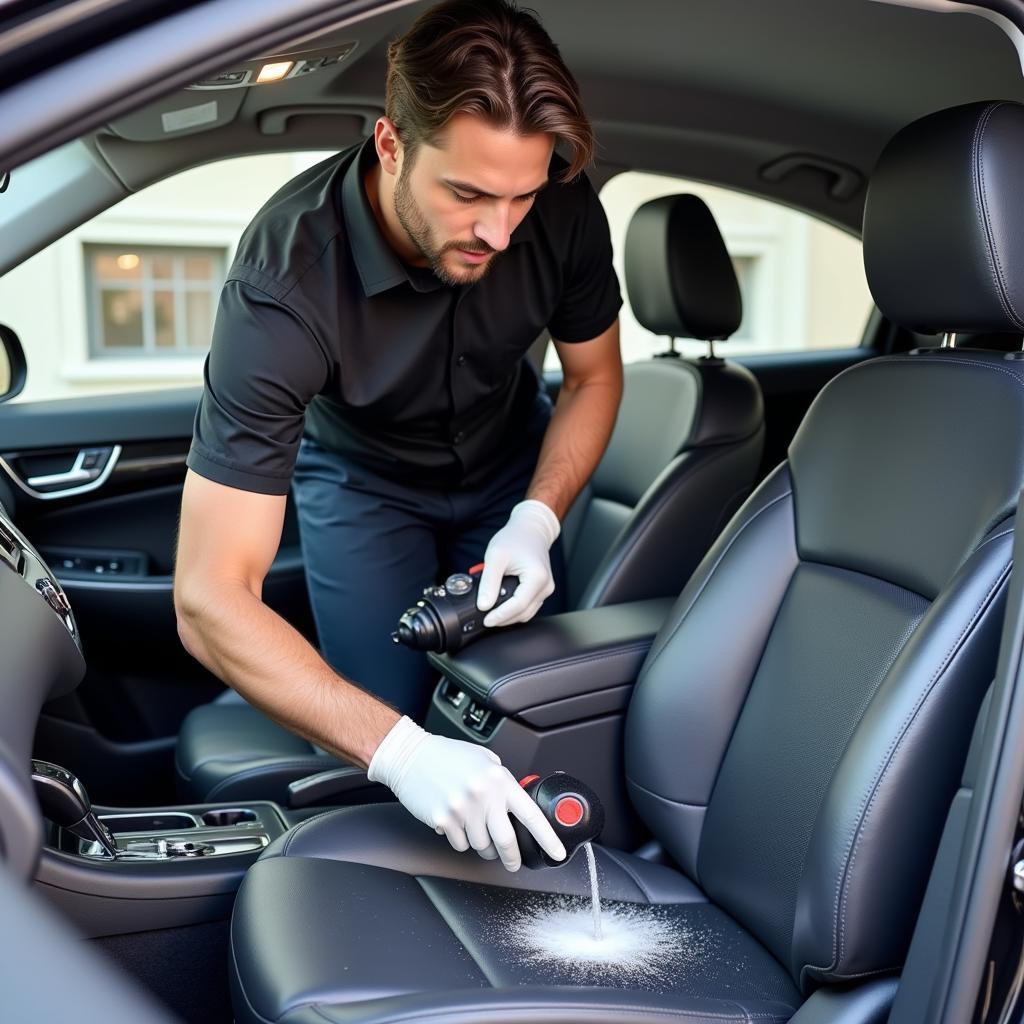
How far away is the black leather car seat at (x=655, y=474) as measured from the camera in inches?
82.0

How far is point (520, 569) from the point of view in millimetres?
1883

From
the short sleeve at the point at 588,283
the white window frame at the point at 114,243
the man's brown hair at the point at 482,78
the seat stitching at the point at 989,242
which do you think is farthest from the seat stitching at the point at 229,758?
the white window frame at the point at 114,243

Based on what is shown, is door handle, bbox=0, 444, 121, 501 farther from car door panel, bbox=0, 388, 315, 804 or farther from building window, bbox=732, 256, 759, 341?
building window, bbox=732, 256, 759, 341

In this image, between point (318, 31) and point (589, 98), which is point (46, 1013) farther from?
point (589, 98)

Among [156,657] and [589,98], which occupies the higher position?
[589,98]

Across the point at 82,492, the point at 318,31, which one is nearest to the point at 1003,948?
the point at 318,31

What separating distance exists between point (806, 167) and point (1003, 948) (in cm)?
204

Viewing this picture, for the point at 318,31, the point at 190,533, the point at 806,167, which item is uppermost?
the point at 318,31

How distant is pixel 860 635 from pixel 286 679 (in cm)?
71

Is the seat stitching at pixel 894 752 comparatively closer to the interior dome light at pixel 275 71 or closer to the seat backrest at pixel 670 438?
the seat backrest at pixel 670 438

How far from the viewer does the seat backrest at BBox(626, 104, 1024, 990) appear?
124 centimetres

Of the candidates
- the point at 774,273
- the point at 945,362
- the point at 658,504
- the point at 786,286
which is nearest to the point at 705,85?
the point at 658,504

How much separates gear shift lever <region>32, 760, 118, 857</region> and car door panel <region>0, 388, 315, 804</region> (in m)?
0.87

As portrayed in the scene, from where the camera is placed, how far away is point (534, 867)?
4.82 feet
